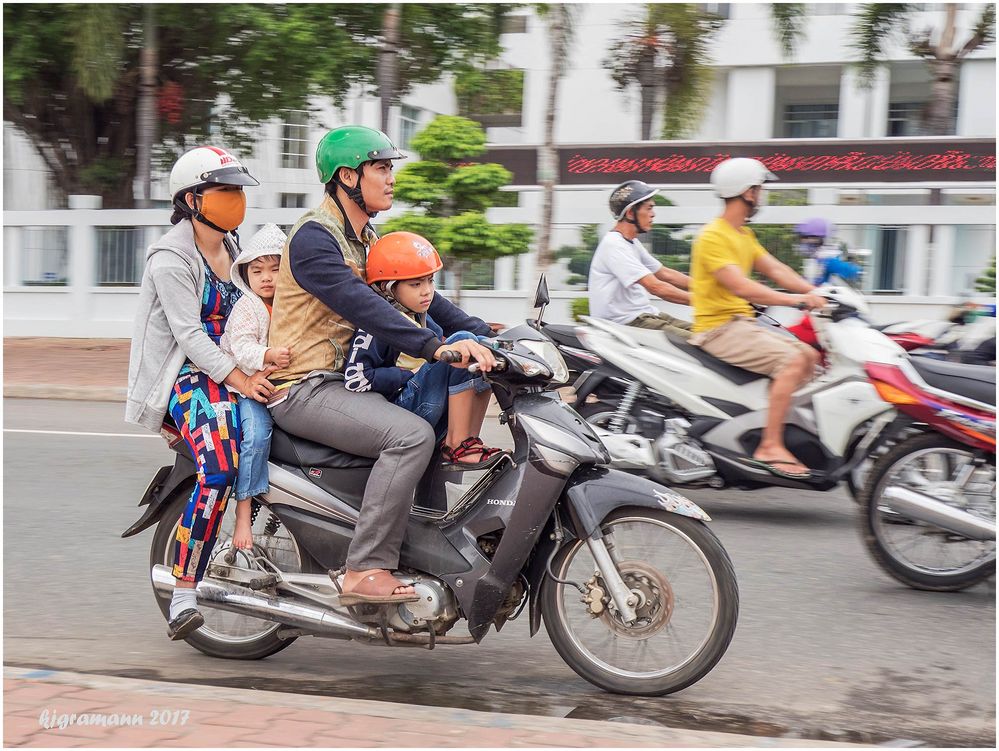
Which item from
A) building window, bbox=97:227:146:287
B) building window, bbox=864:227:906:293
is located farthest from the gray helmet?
building window, bbox=97:227:146:287

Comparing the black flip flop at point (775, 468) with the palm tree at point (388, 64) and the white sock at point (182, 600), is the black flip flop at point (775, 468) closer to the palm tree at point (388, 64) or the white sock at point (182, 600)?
the white sock at point (182, 600)

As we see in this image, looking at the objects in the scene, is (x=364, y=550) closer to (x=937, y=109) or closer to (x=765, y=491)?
(x=765, y=491)

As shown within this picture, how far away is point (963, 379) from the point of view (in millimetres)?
5332

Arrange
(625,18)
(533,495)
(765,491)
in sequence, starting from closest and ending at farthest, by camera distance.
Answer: (533,495) < (765,491) < (625,18)

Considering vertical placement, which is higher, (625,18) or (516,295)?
(625,18)

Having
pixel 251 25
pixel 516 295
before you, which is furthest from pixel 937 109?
pixel 251 25

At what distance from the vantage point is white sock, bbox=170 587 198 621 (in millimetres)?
4332

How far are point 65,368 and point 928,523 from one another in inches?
495

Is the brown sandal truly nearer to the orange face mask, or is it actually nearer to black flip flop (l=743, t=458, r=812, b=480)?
the orange face mask

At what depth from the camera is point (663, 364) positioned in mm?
7027

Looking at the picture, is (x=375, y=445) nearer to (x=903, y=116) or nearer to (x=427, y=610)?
(x=427, y=610)

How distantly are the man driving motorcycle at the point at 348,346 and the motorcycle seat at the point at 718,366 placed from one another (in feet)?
10.3

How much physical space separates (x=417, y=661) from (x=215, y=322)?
58.7 inches

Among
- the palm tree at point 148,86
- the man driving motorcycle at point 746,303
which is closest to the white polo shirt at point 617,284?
the man driving motorcycle at point 746,303
